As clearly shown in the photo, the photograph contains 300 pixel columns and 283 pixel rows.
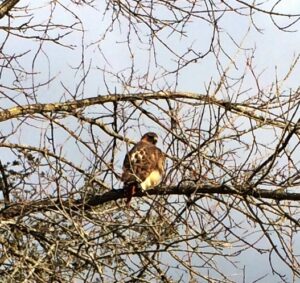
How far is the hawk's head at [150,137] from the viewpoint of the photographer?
24.8ft

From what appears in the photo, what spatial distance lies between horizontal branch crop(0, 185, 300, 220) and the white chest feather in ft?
0.22

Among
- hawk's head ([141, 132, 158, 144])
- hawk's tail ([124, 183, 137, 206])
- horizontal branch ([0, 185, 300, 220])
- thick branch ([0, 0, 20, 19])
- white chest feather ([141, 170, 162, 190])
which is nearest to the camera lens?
horizontal branch ([0, 185, 300, 220])

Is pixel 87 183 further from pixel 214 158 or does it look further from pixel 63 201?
pixel 214 158

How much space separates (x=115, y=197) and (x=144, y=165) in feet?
1.52

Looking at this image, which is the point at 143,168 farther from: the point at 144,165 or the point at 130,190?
the point at 130,190

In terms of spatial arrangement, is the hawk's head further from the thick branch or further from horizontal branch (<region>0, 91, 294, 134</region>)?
the thick branch

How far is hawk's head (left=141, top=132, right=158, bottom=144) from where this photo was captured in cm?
755

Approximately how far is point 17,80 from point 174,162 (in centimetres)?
214

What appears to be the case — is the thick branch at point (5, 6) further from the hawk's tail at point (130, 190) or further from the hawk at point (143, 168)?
the hawk's tail at point (130, 190)

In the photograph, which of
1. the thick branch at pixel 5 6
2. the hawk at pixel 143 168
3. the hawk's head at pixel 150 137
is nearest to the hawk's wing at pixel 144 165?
the hawk at pixel 143 168

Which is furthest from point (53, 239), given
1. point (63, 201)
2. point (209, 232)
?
point (209, 232)

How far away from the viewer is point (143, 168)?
678 centimetres

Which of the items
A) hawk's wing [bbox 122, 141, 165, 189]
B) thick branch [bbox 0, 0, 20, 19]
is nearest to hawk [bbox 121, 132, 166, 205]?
hawk's wing [bbox 122, 141, 165, 189]

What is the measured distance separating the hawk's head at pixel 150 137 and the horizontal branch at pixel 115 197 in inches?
42.3
